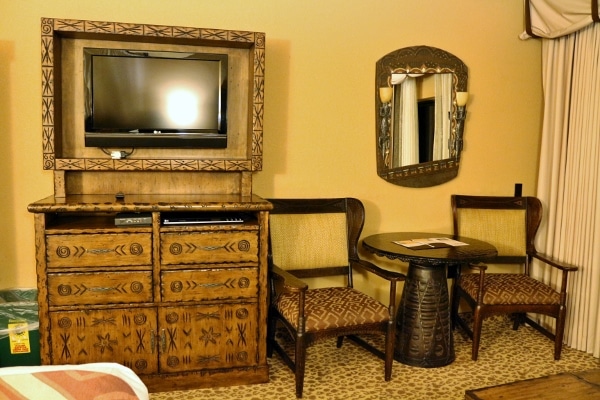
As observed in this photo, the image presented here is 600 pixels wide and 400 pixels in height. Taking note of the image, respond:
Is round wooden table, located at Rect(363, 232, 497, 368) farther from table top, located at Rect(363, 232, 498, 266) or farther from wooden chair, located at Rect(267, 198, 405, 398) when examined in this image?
wooden chair, located at Rect(267, 198, 405, 398)

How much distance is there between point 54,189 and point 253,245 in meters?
1.10

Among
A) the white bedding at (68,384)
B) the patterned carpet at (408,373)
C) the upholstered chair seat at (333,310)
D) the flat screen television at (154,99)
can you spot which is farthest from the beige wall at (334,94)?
the white bedding at (68,384)

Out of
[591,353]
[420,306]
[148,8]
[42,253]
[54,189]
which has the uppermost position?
[148,8]

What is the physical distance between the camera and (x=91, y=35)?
9.09 ft

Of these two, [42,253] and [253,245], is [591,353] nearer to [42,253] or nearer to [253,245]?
[253,245]

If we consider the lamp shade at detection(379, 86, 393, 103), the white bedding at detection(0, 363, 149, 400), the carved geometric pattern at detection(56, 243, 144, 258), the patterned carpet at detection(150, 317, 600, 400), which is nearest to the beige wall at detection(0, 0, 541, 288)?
the lamp shade at detection(379, 86, 393, 103)

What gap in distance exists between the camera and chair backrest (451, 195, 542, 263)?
3.56m

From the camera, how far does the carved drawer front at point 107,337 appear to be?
255cm

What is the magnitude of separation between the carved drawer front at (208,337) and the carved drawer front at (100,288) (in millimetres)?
159

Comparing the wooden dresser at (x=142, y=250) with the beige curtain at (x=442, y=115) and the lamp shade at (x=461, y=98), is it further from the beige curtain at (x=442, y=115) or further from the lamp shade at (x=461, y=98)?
the lamp shade at (x=461, y=98)

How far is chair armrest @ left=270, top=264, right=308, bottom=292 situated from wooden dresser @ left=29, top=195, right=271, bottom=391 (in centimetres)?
11

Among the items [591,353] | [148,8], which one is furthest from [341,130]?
[591,353]

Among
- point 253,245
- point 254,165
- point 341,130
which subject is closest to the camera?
point 253,245

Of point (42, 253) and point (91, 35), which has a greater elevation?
point (91, 35)
